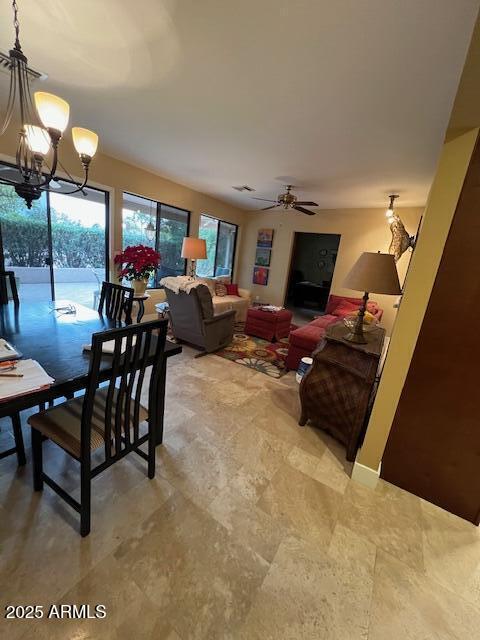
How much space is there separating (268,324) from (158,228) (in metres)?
2.81

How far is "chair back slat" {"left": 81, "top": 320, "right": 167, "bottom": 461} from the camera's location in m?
1.05

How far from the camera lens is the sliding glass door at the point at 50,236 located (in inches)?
127

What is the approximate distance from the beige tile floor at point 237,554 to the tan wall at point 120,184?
10.8 feet

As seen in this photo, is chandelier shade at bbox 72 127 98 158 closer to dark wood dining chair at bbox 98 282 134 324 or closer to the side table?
dark wood dining chair at bbox 98 282 134 324

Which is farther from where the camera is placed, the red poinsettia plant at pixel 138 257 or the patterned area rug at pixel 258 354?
the red poinsettia plant at pixel 138 257

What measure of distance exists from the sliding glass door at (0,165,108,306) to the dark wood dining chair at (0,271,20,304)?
2.84ft

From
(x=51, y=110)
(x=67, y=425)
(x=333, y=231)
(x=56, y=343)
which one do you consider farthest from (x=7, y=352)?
(x=333, y=231)

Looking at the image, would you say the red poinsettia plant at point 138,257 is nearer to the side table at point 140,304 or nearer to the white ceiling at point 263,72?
the side table at point 140,304

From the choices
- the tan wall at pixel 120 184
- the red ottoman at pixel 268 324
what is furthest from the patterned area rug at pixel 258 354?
the tan wall at pixel 120 184

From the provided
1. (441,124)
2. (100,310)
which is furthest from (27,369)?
(441,124)

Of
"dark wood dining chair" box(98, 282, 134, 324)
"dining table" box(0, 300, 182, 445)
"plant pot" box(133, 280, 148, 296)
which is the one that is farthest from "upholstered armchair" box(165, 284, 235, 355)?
"dining table" box(0, 300, 182, 445)

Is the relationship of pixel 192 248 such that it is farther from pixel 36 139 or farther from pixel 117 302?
pixel 36 139

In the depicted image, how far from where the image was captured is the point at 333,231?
226 inches

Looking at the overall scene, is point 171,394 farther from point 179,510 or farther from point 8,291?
point 8,291
